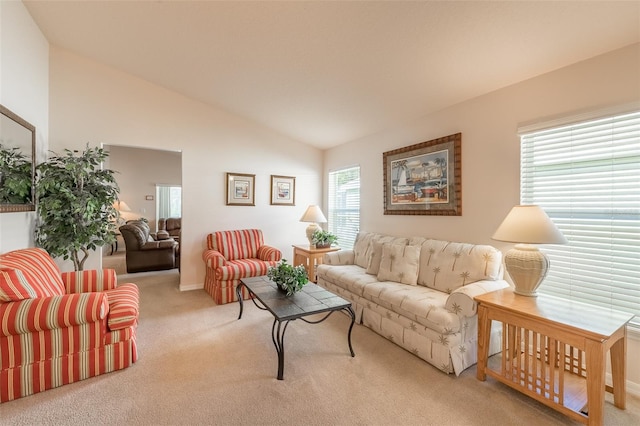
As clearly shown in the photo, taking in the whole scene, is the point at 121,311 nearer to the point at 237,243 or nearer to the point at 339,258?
the point at 237,243

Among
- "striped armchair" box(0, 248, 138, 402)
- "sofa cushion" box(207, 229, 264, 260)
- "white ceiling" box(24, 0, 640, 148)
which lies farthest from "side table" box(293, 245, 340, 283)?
"striped armchair" box(0, 248, 138, 402)

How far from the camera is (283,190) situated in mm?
4812

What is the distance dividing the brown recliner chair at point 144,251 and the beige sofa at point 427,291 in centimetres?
340

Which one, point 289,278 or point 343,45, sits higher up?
point 343,45

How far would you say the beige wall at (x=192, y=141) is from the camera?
340cm

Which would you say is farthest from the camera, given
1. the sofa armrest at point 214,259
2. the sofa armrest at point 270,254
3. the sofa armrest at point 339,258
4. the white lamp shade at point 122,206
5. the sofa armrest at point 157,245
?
the white lamp shade at point 122,206

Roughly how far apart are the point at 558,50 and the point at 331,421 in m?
2.95

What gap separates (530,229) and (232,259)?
3.55 m

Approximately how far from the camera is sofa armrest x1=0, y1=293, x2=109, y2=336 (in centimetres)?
169

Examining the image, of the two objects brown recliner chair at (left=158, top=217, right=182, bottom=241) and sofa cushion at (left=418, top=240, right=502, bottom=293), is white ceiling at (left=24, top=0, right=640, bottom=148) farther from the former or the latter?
brown recliner chair at (left=158, top=217, right=182, bottom=241)

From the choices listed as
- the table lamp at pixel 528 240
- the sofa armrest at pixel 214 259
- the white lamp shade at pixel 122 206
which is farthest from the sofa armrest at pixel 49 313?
the white lamp shade at pixel 122 206

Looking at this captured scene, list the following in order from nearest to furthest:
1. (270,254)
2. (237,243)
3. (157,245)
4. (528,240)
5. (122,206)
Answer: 1. (528,240)
2. (270,254)
3. (237,243)
4. (157,245)
5. (122,206)

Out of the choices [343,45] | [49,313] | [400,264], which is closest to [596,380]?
[400,264]

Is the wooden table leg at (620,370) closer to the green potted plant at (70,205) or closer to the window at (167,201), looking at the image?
the green potted plant at (70,205)
